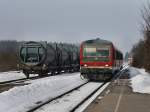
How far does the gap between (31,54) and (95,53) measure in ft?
27.3

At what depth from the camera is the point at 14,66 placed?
62188mm

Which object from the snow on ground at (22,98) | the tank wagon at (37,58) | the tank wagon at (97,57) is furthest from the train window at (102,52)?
the snow on ground at (22,98)

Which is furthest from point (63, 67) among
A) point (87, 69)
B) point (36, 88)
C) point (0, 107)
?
point (0, 107)

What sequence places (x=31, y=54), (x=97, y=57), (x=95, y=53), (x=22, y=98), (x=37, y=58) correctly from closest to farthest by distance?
1. (x=22, y=98)
2. (x=97, y=57)
3. (x=95, y=53)
4. (x=31, y=54)
5. (x=37, y=58)

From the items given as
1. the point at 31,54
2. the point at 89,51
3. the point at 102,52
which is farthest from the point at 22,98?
the point at 31,54

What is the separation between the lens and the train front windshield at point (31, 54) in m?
37.2

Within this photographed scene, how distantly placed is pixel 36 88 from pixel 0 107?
6305 millimetres

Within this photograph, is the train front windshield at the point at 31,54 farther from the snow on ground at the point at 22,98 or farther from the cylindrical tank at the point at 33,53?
the snow on ground at the point at 22,98

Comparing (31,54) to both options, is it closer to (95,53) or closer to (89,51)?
(89,51)

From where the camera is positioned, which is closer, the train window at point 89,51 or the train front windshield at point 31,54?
the train window at point 89,51

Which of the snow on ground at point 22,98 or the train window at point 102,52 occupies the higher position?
the train window at point 102,52

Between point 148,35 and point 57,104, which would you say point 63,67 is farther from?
point 57,104

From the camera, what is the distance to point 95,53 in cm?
3134

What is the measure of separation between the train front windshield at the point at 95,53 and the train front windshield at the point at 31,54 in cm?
719
